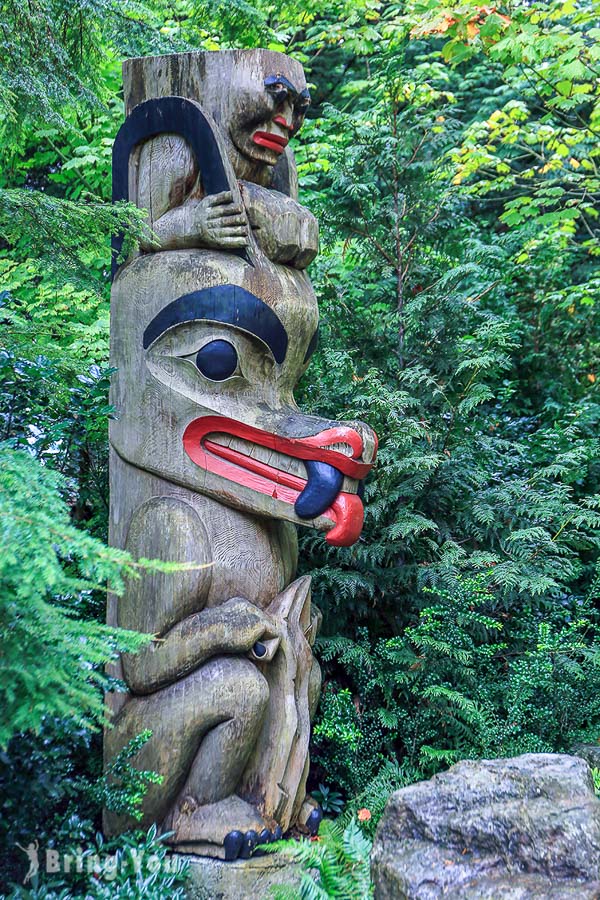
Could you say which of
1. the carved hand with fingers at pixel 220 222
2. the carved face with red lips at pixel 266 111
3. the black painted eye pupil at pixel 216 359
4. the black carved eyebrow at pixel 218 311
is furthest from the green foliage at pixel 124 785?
the carved face with red lips at pixel 266 111

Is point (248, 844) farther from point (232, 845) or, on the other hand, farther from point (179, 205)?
point (179, 205)

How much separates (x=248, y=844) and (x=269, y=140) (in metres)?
2.94

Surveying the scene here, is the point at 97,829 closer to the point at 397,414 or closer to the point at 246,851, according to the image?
the point at 246,851

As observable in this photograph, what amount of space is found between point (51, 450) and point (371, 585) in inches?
72.3

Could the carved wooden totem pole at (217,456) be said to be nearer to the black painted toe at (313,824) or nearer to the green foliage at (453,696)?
the black painted toe at (313,824)

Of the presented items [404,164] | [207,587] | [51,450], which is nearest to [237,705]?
[207,587]

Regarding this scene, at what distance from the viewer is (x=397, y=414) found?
491cm

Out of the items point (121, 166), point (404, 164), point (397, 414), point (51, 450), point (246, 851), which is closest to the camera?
point (246, 851)

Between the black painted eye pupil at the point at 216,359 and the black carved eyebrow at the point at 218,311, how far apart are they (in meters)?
0.10

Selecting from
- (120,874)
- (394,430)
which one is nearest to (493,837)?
(120,874)

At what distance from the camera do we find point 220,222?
3.62 meters

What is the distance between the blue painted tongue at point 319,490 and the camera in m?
3.48

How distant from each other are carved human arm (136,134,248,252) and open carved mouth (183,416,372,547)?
0.78 meters

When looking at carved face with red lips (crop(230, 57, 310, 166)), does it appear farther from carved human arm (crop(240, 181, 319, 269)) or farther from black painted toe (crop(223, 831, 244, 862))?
black painted toe (crop(223, 831, 244, 862))
